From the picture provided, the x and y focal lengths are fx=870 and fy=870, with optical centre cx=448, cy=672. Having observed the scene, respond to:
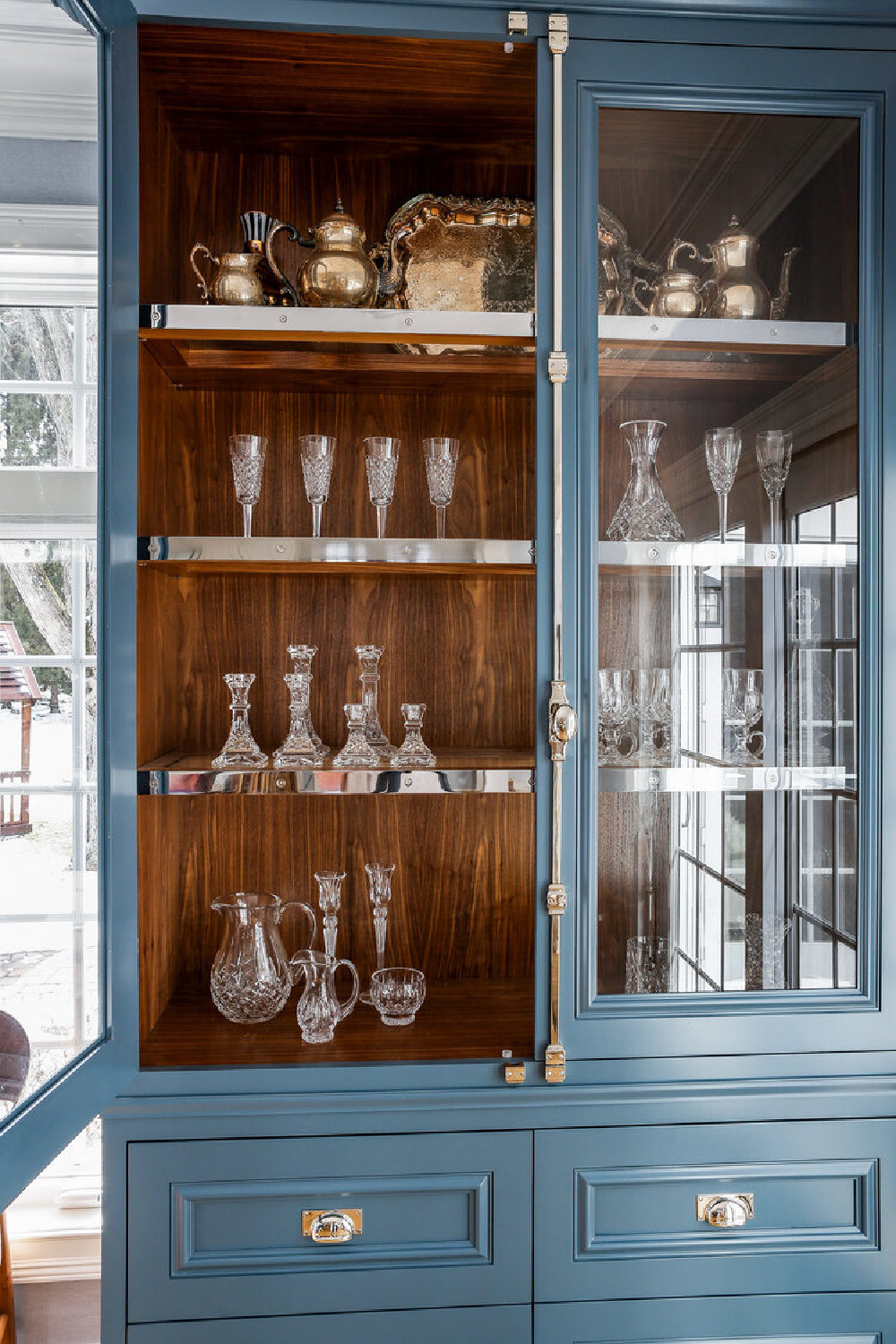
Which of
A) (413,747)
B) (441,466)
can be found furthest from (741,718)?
(441,466)

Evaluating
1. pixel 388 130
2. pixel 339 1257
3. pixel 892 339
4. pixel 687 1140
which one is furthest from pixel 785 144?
pixel 339 1257

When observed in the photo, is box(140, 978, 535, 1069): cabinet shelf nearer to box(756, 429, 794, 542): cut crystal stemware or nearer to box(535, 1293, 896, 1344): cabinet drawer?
box(535, 1293, 896, 1344): cabinet drawer

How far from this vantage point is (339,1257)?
45.6 inches

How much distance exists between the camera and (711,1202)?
120 centimetres

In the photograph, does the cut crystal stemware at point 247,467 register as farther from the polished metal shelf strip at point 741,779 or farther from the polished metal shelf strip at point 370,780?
the polished metal shelf strip at point 741,779

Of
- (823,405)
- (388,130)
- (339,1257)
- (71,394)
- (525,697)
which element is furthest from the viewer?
(525,697)

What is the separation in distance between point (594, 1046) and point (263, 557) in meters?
0.82

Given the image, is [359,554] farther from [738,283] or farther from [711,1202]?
[711,1202]

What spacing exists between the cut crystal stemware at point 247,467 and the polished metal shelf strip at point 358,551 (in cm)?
10

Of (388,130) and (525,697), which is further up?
(388,130)

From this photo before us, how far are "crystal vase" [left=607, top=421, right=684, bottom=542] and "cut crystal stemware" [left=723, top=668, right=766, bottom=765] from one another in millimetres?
232

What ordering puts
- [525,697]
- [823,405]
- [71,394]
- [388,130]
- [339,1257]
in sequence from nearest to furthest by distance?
1. [71,394]
2. [339,1257]
3. [823,405]
4. [388,130]
5. [525,697]

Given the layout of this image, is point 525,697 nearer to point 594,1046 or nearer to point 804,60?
A: point 594,1046

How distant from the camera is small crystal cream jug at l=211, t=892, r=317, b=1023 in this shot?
51.4 inches
